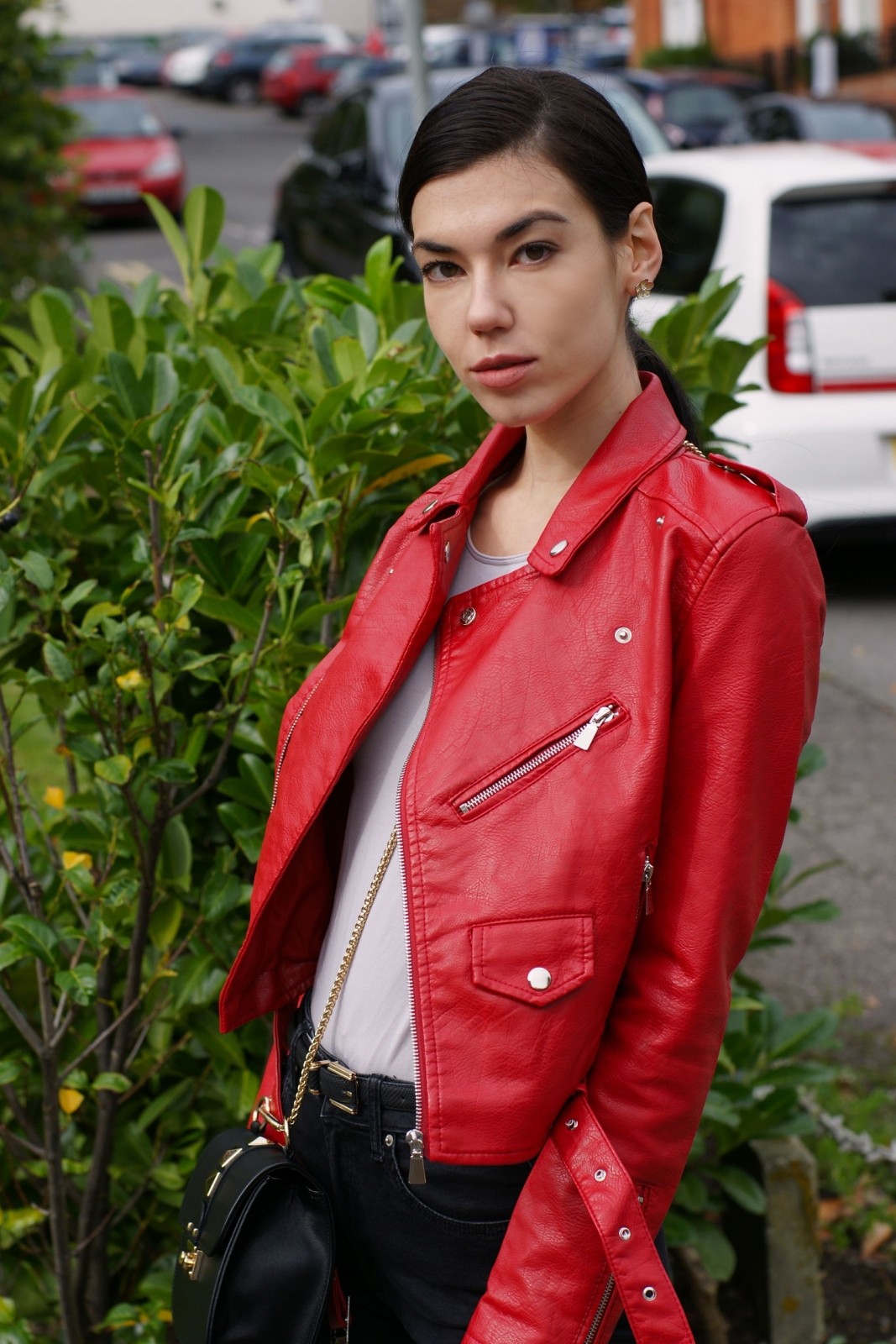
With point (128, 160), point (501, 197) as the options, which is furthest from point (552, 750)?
point (128, 160)

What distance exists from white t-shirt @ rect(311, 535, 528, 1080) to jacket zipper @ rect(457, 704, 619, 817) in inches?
6.7

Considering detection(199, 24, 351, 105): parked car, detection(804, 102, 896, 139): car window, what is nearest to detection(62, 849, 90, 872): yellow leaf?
detection(804, 102, 896, 139): car window

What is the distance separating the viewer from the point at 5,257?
8.79 m

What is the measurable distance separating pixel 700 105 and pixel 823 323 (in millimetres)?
17248

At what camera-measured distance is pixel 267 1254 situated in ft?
5.39

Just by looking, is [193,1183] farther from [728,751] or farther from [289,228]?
[289,228]

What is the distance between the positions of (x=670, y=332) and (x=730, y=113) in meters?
20.8

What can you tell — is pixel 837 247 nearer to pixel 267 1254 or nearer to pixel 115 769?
pixel 115 769

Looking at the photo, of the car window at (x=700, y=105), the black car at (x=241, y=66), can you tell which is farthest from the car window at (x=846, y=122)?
the black car at (x=241, y=66)

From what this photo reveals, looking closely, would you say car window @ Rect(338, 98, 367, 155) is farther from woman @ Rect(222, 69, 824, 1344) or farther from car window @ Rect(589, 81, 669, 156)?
woman @ Rect(222, 69, 824, 1344)

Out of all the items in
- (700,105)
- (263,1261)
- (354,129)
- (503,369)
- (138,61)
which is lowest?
(138,61)

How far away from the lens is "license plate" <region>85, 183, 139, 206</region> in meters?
18.2

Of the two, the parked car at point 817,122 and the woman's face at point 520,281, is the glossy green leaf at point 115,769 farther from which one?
the parked car at point 817,122

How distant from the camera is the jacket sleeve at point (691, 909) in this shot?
1422 millimetres
